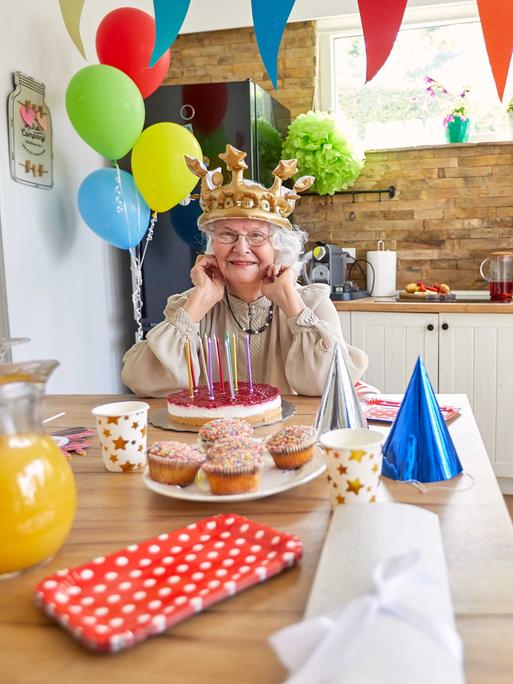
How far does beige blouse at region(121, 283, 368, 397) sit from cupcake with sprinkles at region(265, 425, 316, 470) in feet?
2.20

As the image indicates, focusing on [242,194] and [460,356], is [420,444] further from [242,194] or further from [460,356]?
[460,356]

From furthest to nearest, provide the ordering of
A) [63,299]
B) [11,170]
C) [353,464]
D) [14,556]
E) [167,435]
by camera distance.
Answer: [63,299]
[11,170]
[167,435]
[353,464]
[14,556]

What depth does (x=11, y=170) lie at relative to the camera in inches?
96.7

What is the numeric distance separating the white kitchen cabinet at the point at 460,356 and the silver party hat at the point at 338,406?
202 cm

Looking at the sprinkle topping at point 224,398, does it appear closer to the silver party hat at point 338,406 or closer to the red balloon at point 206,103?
the silver party hat at point 338,406

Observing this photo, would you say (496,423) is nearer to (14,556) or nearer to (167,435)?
(167,435)

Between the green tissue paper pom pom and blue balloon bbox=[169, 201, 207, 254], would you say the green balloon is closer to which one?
blue balloon bbox=[169, 201, 207, 254]

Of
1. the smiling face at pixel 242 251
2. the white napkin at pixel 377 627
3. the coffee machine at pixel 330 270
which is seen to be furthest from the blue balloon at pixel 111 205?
the white napkin at pixel 377 627

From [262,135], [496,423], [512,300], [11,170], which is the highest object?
[262,135]

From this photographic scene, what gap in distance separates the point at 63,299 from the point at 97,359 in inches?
16.2

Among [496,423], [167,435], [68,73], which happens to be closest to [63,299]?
[68,73]

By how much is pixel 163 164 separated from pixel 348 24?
1735 mm

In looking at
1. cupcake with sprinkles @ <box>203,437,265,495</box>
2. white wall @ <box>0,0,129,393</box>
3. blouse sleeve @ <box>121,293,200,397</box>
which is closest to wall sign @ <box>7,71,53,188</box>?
white wall @ <box>0,0,129,393</box>

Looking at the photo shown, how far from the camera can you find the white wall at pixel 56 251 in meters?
2.49
